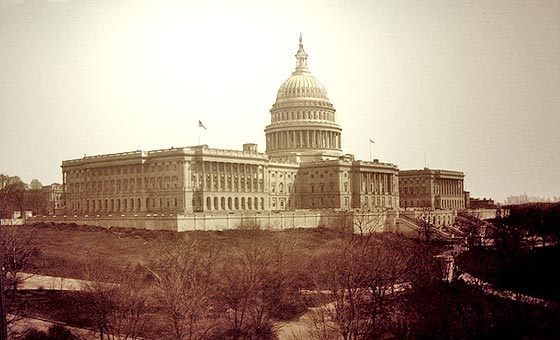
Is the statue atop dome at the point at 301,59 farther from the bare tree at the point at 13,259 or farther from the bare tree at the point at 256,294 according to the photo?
the bare tree at the point at 13,259

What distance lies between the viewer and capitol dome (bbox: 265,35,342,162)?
432ft

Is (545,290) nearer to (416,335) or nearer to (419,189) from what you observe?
(416,335)

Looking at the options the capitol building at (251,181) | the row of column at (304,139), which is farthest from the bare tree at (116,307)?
the row of column at (304,139)

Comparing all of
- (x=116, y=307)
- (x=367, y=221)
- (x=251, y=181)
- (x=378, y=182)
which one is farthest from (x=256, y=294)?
(x=378, y=182)

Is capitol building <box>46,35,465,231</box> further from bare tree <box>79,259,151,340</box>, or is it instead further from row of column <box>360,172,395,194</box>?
bare tree <box>79,259,151,340</box>

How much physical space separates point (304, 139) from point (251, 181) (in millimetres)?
31376

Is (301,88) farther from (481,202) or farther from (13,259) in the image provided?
(13,259)

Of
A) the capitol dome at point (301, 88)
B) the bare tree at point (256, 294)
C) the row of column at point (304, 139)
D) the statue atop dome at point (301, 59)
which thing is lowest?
the bare tree at point (256, 294)

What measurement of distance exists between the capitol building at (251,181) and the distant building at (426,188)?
3.06 ft

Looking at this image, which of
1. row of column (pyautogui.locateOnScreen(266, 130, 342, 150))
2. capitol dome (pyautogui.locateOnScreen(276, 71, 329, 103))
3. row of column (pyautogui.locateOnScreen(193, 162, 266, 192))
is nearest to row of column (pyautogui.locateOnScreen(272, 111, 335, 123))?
row of column (pyautogui.locateOnScreen(266, 130, 342, 150))

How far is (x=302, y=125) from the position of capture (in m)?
132

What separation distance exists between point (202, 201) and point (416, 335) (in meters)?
65.3

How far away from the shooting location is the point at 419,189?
14212 cm

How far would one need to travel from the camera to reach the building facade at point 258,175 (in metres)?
94.5
